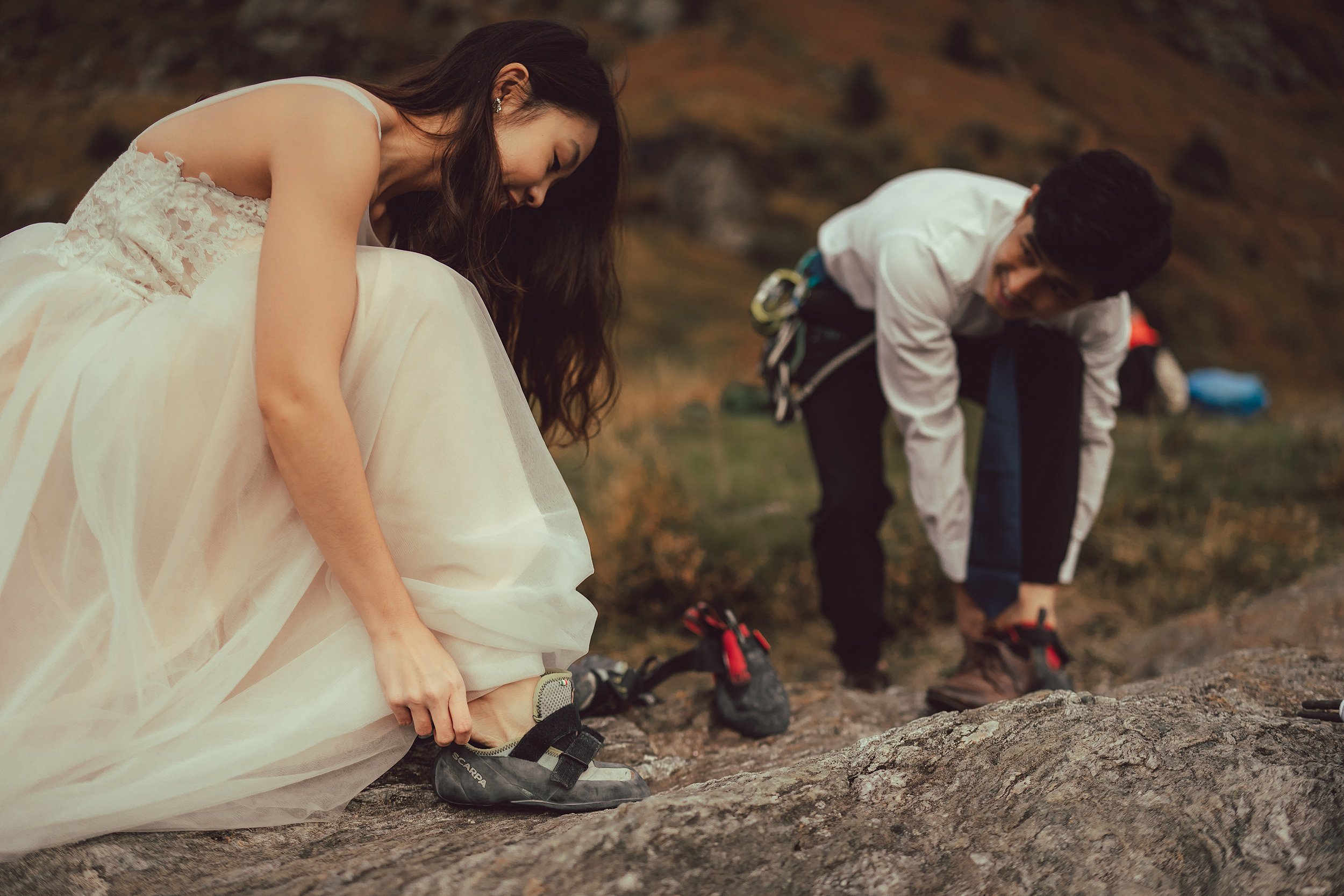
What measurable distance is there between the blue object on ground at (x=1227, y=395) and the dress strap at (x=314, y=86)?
8.62m

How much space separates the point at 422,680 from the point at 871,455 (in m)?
1.78

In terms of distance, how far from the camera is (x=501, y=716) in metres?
1.56

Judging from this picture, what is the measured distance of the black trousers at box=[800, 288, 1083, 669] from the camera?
263 cm

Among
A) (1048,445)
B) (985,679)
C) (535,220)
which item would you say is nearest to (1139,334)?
(1048,445)

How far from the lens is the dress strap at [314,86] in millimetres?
1573

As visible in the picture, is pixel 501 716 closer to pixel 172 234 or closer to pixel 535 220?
pixel 172 234

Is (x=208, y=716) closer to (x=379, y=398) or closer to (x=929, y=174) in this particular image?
(x=379, y=398)

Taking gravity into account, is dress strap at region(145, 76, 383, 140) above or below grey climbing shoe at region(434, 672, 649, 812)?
above

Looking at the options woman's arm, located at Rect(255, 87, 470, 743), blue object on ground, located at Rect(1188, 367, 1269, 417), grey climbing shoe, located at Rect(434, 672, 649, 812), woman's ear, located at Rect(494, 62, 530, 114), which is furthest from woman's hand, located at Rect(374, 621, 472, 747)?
blue object on ground, located at Rect(1188, 367, 1269, 417)

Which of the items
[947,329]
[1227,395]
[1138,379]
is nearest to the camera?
[947,329]

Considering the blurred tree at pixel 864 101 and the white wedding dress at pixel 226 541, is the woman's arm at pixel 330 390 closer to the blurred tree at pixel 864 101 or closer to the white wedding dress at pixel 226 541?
the white wedding dress at pixel 226 541

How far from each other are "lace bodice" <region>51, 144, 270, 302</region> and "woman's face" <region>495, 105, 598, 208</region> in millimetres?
463

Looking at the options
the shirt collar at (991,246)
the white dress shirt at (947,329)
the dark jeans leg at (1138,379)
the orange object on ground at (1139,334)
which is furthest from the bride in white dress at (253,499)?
the orange object on ground at (1139,334)

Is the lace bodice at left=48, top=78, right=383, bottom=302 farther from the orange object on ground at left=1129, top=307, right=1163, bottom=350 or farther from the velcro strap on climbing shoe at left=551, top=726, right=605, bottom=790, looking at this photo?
the orange object on ground at left=1129, top=307, right=1163, bottom=350
